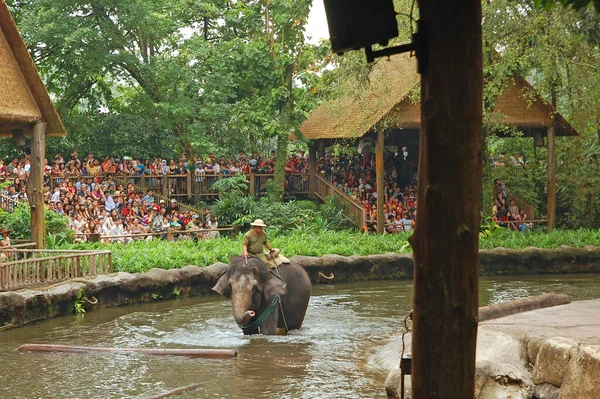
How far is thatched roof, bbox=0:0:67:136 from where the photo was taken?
64.2 ft

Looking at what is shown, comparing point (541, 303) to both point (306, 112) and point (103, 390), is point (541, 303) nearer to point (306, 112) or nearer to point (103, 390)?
point (103, 390)

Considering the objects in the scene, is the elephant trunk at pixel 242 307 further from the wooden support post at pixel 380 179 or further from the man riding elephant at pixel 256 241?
the wooden support post at pixel 380 179

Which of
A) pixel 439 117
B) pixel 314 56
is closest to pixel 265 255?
pixel 439 117

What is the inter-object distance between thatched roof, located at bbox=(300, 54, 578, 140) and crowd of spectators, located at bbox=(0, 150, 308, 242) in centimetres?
418

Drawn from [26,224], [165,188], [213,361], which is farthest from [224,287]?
[165,188]

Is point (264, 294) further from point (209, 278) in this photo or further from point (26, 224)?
point (26, 224)

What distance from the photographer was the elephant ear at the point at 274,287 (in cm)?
1471

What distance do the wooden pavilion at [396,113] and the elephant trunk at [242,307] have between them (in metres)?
13.4

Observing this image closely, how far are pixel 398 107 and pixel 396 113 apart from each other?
Answer: 19 centimetres

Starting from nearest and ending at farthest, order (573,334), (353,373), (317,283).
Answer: (573,334) → (353,373) → (317,283)

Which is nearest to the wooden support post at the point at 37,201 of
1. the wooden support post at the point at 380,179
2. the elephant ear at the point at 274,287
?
the elephant ear at the point at 274,287

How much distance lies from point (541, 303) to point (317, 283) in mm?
10825

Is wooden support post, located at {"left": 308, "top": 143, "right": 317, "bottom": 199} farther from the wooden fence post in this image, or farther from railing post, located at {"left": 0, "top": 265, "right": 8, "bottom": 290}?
railing post, located at {"left": 0, "top": 265, "right": 8, "bottom": 290}

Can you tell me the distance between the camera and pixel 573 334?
9156 millimetres
